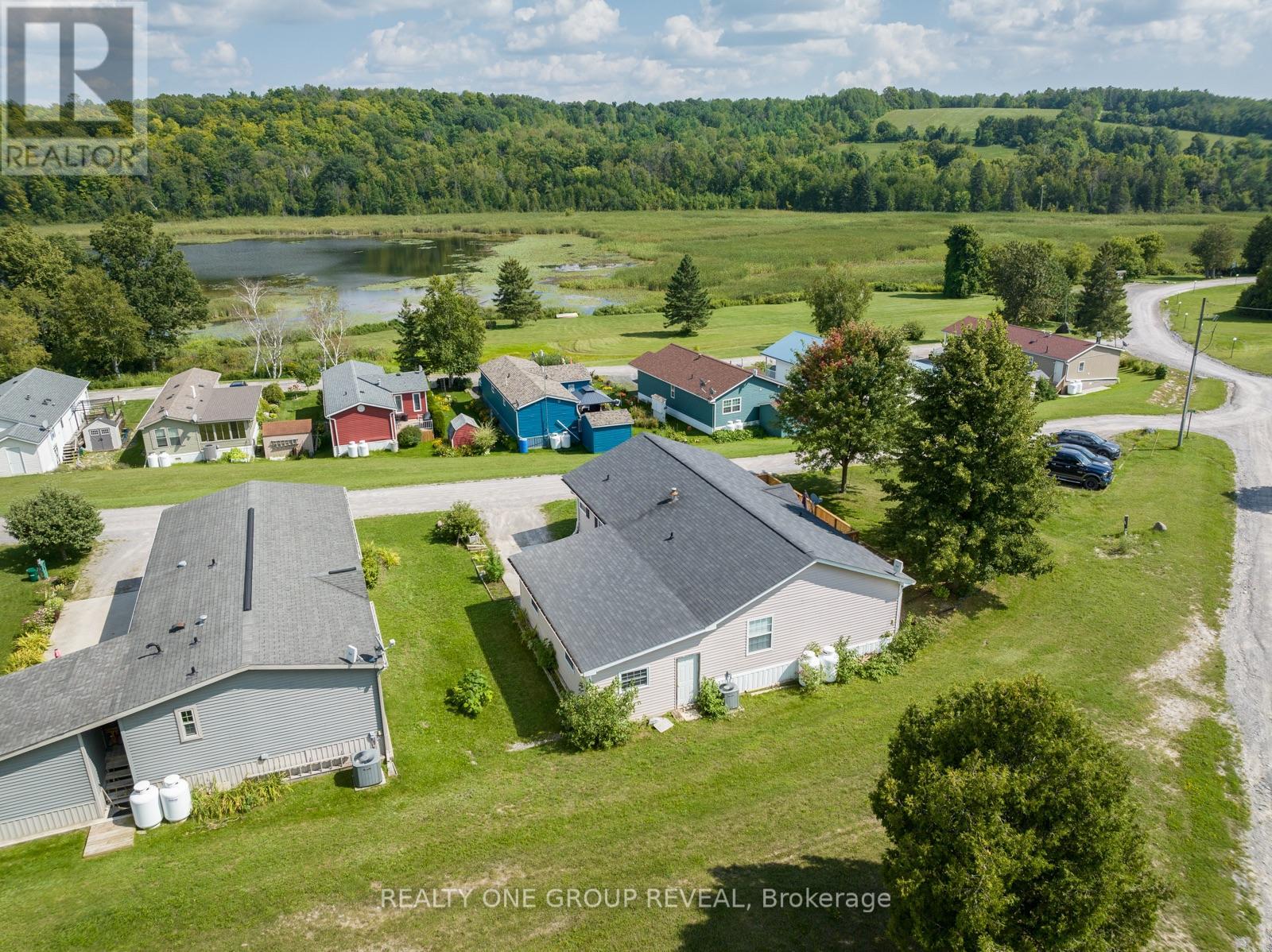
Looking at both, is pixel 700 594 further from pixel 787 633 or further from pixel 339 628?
pixel 339 628

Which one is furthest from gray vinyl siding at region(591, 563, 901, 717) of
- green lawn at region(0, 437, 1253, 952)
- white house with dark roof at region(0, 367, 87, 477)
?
white house with dark roof at region(0, 367, 87, 477)

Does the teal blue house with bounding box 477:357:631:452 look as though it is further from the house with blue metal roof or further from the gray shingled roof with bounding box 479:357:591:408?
the house with blue metal roof

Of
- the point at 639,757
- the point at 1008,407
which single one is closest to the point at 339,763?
the point at 639,757

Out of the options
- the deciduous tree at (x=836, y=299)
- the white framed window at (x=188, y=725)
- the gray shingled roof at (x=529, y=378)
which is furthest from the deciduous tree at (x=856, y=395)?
the deciduous tree at (x=836, y=299)

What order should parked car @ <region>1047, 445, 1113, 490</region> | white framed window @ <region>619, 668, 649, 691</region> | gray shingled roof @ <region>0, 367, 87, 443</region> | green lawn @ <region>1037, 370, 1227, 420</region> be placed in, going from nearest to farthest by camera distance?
1. white framed window @ <region>619, 668, 649, 691</region>
2. parked car @ <region>1047, 445, 1113, 490</region>
3. gray shingled roof @ <region>0, 367, 87, 443</region>
4. green lawn @ <region>1037, 370, 1227, 420</region>

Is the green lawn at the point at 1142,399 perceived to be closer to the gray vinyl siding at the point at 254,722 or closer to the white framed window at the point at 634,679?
the white framed window at the point at 634,679

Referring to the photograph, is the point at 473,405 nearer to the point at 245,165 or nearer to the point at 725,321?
the point at 725,321
